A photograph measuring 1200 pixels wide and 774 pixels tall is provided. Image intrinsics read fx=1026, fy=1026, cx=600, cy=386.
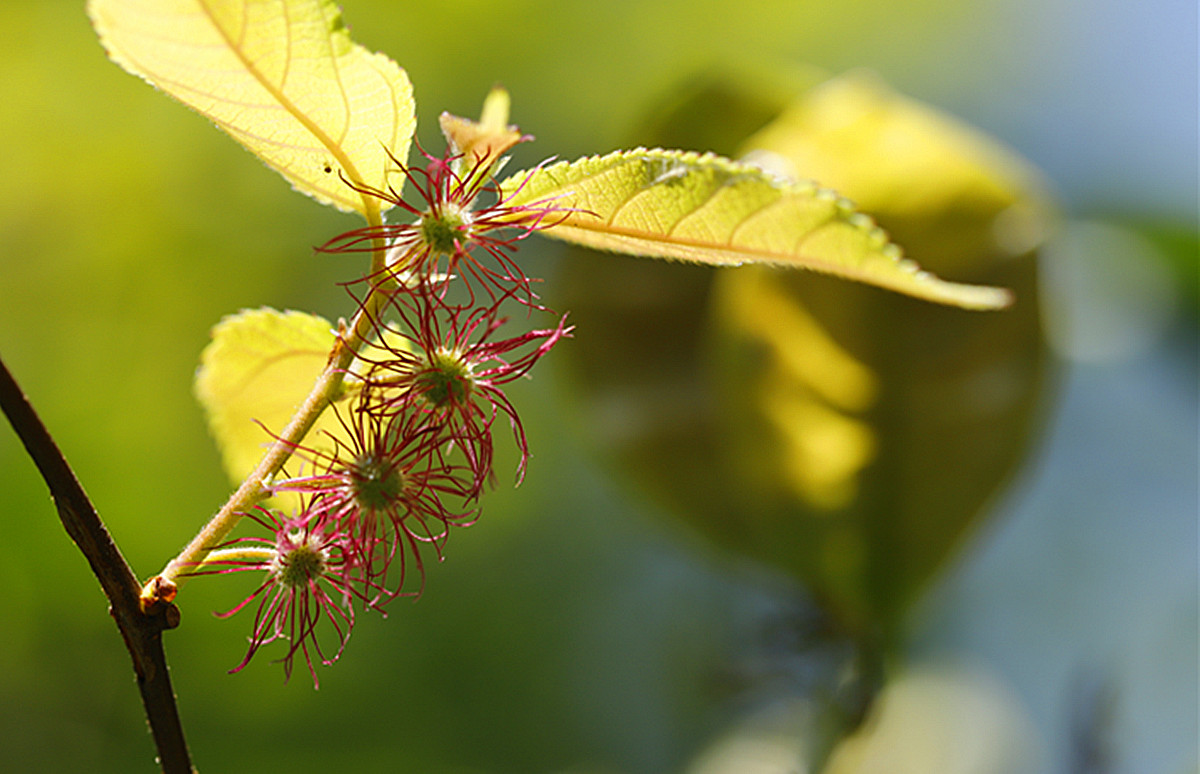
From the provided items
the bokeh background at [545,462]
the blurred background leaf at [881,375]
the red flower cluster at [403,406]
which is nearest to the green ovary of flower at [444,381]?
the red flower cluster at [403,406]

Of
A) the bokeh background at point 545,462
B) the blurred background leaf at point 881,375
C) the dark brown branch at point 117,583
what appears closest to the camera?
the dark brown branch at point 117,583

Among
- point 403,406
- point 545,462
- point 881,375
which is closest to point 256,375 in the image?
point 403,406

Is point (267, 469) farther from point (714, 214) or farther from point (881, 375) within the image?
point (881, 375)

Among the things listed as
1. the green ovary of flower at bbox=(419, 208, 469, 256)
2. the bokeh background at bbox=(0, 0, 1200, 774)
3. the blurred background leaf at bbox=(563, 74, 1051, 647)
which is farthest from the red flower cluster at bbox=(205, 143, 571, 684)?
the bokeh background at bbox=(0, 0, 1200, 774)

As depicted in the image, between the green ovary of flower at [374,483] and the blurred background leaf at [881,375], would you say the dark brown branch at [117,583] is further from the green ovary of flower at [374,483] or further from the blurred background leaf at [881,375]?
the blurred background leaf at [881,375]

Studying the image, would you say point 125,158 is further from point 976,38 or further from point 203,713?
point 976,38

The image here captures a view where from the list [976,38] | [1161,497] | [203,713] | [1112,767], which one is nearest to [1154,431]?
[1161,497]
